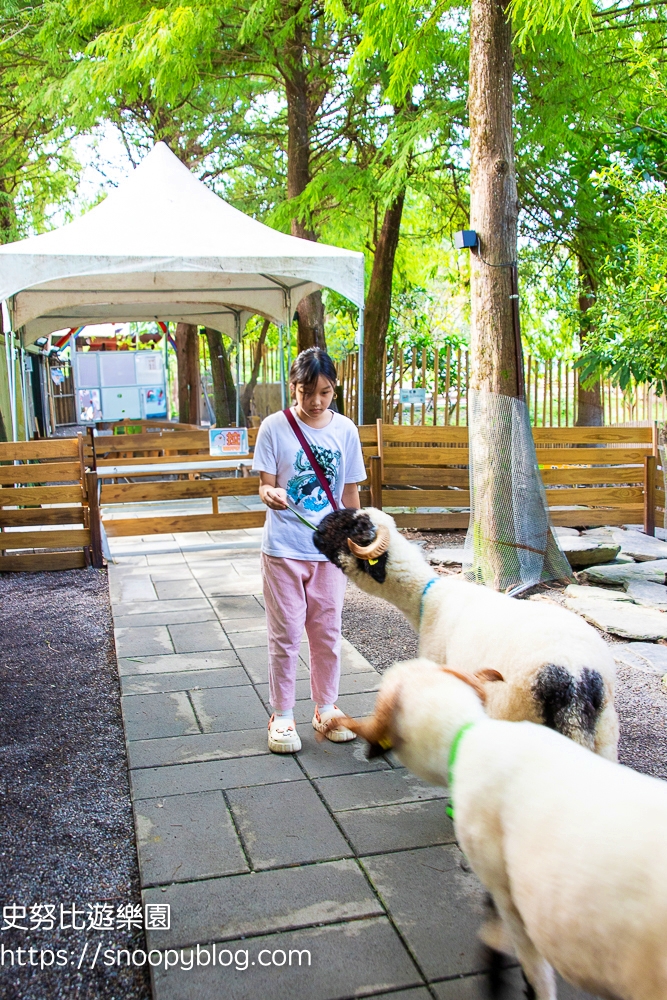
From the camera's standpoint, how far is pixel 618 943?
167cm

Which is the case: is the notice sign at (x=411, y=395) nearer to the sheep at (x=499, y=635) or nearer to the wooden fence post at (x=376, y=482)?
the wooden fence post at (x=376, y=482)

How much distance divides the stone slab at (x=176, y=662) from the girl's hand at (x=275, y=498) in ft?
6.26

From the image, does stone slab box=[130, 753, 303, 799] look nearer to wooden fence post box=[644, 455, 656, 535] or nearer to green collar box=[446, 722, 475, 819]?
green collar box=[446, 722, 475, 819]

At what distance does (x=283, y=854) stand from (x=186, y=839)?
0.41 meters

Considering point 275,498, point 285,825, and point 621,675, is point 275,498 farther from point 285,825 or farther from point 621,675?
point 621,675

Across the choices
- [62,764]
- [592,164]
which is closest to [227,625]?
[62,764]

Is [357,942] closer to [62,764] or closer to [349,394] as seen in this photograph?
[62,764]

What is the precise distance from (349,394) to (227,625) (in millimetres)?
8150

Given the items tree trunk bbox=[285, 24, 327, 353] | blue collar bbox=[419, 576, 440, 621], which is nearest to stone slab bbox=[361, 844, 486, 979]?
blue collar bbox=[419, 576, 440, 621]

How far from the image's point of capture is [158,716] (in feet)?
14.8

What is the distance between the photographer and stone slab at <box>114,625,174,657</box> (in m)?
5.64

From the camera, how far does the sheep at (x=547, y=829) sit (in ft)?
5.45

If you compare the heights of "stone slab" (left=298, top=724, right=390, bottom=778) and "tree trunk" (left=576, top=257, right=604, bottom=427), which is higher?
"tree trunk" (left=576, top=257, right=604, bottom=427)

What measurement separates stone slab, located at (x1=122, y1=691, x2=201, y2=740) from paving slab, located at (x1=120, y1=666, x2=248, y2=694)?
0.10m
